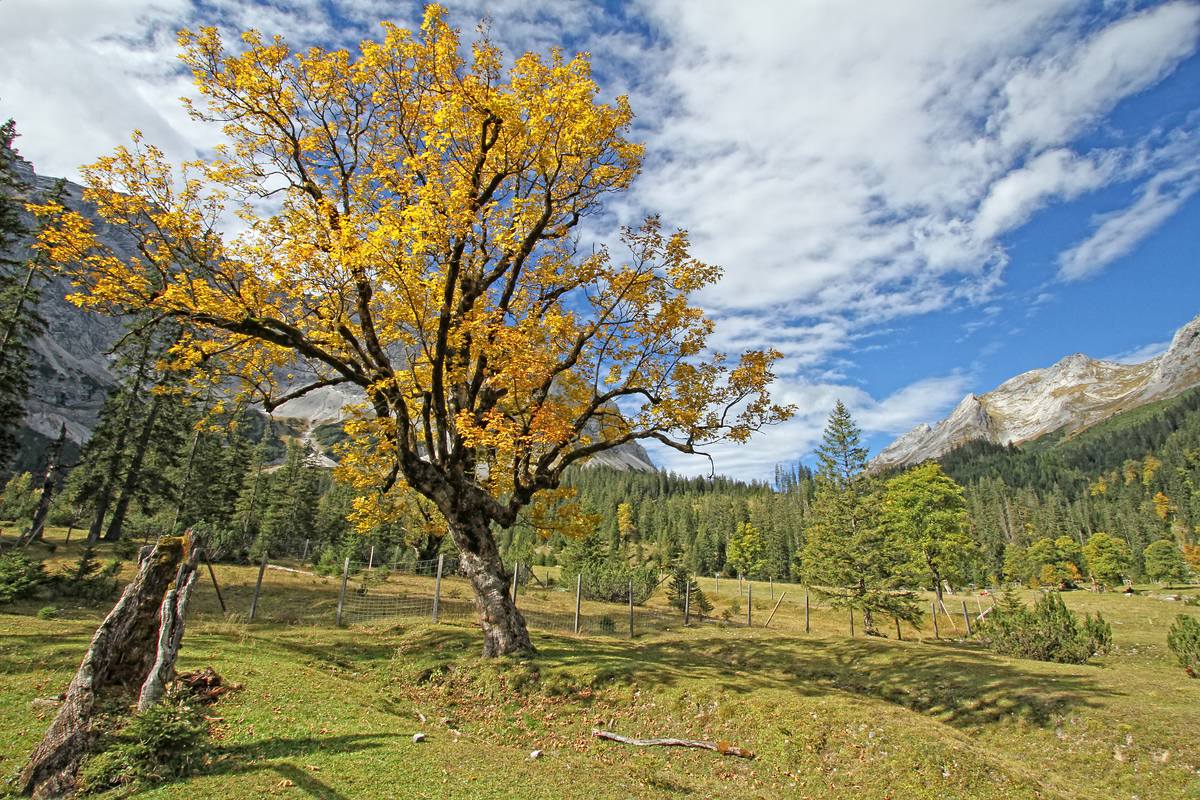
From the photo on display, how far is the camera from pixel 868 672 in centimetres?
1526

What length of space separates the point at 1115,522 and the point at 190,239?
17054 cm

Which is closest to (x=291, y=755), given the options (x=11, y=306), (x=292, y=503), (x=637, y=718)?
(x=637, y=718)

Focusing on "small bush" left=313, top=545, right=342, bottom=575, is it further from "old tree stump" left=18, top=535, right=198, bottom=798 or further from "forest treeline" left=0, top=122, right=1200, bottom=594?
"old tree stump" left=18, top=535, right=198, bottom=798

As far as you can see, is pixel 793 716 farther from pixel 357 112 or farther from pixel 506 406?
pixel 357 112

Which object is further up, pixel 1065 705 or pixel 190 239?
pixel 190 239

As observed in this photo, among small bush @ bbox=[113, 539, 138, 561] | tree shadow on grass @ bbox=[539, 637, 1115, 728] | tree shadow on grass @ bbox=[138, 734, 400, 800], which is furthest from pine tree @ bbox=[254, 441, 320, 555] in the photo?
tree shadow on grass @ bbox=[138, 734, 400, 800]

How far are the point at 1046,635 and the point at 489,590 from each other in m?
19.5

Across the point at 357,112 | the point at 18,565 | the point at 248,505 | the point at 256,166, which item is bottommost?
the point at 18,565

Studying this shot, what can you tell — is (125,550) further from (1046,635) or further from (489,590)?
(1046,635)

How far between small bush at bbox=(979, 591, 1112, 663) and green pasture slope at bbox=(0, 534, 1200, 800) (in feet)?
7.77

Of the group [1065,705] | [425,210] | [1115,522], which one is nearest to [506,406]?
[425,210]

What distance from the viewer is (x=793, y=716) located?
10.8 m

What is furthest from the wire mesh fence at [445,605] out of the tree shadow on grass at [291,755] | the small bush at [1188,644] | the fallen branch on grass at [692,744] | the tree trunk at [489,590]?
the small bush at [1188,644]

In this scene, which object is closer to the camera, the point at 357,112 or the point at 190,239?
the point at 190,239
